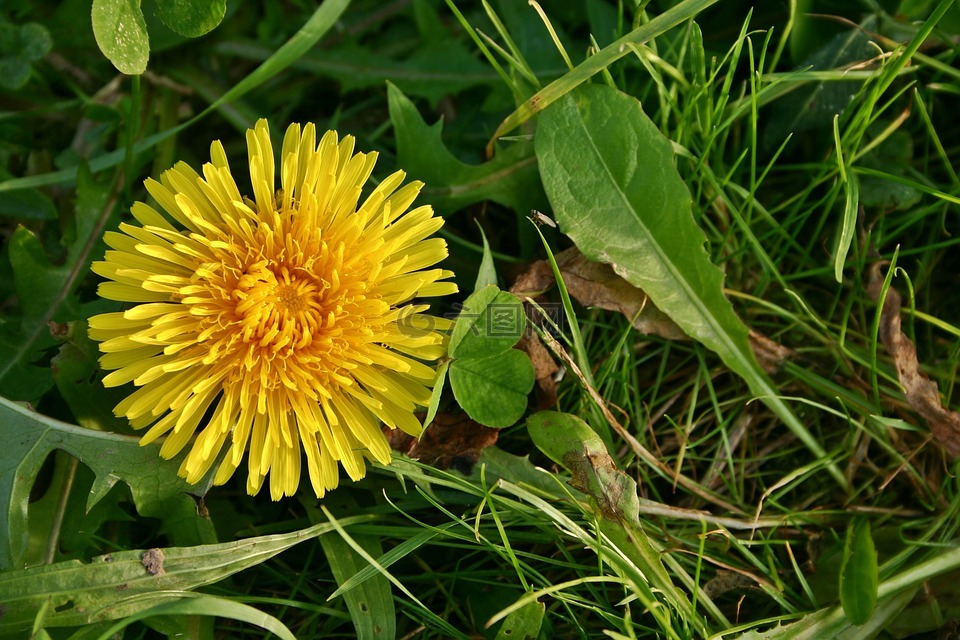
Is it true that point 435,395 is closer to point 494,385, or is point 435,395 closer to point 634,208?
point 494,385

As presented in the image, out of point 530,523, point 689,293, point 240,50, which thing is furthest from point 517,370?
point 240,50

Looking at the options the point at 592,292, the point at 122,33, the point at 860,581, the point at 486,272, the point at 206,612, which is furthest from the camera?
the point at 592,292

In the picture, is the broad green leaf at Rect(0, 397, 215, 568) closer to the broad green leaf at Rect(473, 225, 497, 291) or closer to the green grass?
the green grass

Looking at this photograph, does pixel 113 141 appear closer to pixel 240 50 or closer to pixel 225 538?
pixel 240 50

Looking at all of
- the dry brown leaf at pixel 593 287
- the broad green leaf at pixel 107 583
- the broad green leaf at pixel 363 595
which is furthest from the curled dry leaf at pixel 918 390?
the broad green leaf at pixel 107 583

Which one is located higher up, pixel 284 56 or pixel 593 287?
pixel 284 56

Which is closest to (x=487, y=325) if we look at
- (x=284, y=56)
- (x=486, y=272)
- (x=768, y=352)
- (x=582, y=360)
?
(x=486, y=272)

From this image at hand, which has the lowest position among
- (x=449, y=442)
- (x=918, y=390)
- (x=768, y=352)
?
(x=918, y=390)
